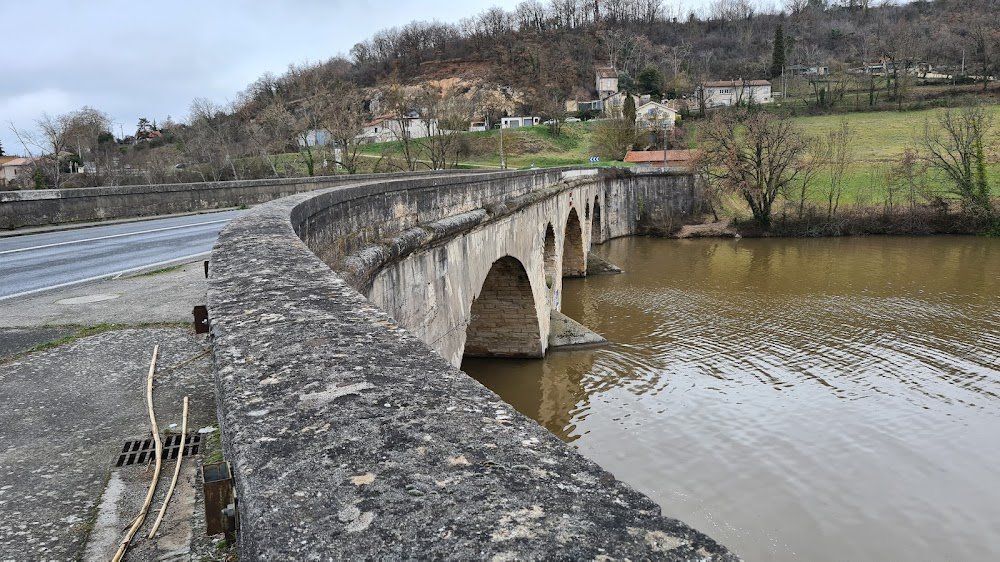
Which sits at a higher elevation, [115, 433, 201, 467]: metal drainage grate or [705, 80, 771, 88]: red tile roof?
[705, 80, 771, 88]: red tile roof

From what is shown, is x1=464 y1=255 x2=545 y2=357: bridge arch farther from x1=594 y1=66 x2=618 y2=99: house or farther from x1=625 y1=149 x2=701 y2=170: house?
x1=594 y1=66 x2=618 y2=99: house

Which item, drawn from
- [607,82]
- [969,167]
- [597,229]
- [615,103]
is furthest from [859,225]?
[607,82]

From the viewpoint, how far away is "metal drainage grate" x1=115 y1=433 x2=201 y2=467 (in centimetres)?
257

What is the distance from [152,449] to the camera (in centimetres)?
265

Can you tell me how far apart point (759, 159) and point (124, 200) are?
32.5 metres

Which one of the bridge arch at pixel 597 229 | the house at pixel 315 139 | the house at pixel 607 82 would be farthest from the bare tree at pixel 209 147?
the house at pixel 607 82

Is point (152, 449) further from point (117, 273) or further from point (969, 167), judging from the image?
point (969, 167)

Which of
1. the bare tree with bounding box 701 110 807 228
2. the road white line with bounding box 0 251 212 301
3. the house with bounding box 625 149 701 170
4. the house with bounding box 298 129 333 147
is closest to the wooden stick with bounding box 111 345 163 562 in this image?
the road white line with bounding box 0 251 212 301

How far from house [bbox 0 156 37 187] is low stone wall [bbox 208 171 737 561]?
3678cm

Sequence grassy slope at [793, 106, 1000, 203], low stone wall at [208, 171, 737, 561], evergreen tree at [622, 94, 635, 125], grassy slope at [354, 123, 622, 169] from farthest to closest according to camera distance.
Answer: evergreen tree at [622, 94, 635, 125], grassy slope at [354, 123, 622, 169], grassy slope at [793, 106, 1000, 203], low stone wall at [208, 171, 737, 561]

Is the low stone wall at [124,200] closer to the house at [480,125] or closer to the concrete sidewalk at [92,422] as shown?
the concrete sidewalk at [92,422]

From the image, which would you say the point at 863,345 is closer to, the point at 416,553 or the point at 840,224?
the point at 416,553

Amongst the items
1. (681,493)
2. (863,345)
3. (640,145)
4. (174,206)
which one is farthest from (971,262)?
(640,145)

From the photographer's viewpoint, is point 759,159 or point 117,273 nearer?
point 117,273
